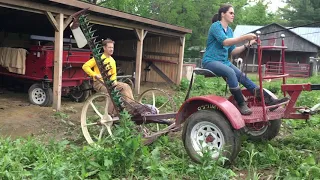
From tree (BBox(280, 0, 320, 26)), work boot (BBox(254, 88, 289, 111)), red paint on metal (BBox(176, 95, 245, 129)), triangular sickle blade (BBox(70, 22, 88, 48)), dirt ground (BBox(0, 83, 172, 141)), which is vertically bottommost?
dirt ground (BBox(0, 83, 172, 141))

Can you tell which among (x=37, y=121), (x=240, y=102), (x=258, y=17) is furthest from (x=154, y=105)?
(x=258, y=17)

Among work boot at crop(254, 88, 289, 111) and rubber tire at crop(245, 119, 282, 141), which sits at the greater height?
work boot at crop(254, 88, 289, 111)

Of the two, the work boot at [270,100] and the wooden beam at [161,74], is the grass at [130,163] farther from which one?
the wooden beam at [161,74]

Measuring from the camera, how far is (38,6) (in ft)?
25.0

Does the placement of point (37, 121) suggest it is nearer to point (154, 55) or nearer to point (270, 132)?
point (270, 132)

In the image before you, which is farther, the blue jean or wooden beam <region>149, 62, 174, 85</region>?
wooden beam <region>149, 62, 174, 85</region>

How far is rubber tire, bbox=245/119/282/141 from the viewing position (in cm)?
517

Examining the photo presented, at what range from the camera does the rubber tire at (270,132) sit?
5.17 metres

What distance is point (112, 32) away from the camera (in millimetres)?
15000

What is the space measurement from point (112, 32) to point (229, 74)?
11.3 metres

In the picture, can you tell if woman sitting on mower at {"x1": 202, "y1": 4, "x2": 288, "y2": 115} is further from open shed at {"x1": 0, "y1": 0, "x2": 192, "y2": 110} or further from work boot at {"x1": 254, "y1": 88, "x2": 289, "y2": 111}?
open shed at {"x1": 0, "y1": 0, "x2": 192, "y2": 110}

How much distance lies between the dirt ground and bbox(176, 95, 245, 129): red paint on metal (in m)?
2.13

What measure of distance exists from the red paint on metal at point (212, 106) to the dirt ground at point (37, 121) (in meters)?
2.13

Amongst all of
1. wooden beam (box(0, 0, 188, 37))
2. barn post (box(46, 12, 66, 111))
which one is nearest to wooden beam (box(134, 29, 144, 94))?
wooden beam (box(0, 0, 188, 37))
